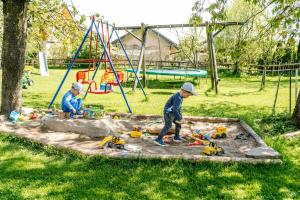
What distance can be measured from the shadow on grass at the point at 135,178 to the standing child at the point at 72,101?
1.79 meters

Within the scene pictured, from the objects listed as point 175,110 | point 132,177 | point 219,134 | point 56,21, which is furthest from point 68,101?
point 56,21

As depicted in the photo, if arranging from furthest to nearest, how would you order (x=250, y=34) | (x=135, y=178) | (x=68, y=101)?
1. (x=250, y=34)
2. (x=68, y=101)
3. (x=135, y=178)

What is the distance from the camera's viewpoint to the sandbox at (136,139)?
5.80 metres

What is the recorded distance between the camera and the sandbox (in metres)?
5.80

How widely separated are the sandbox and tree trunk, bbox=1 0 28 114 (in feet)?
1.91

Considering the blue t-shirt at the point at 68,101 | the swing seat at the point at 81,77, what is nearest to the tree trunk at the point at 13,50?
the blue t-shirt at the point at 68,101

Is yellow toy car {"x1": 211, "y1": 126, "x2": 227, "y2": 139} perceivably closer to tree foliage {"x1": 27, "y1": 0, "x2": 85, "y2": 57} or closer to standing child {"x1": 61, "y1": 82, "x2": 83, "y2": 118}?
standing child {"x1": 61, "y1": 82, "x2": 83, "y2": 118}

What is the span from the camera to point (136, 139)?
725cm

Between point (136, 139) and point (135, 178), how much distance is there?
2.21 metres

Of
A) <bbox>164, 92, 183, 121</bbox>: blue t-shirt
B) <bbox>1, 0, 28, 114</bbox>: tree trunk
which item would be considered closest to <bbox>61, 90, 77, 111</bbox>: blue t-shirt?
<bbox>1, 0, 28, 114</bbox>: tree trunk

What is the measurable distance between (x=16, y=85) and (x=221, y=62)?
85.5 feet

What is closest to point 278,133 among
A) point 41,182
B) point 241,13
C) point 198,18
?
point 198,18

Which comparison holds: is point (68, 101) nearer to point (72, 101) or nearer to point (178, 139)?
point (72, 101)

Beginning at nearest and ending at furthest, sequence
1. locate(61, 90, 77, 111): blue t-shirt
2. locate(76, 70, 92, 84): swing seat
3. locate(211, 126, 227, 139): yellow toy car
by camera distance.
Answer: locate(211, 126, 227, 139): yellow toy car → locate(61, 90, 77, 111): blue t-shirt → locate(76, 70, 92, 84): swing seat
